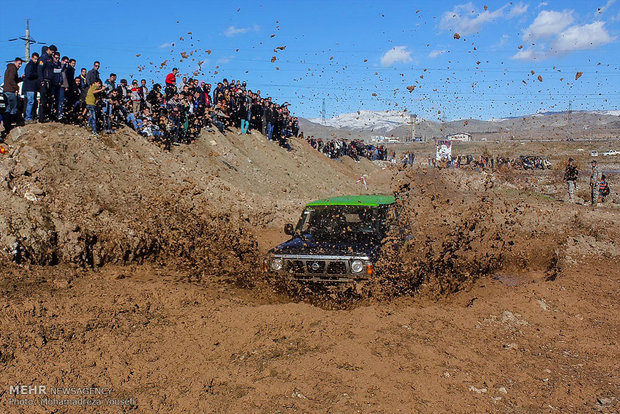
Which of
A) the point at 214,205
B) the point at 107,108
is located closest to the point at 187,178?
the point at 214,205

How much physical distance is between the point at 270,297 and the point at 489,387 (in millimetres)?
3501

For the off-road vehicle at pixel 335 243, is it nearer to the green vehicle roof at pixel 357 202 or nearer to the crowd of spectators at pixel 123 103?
the green vehicle roof at pixel 357 202

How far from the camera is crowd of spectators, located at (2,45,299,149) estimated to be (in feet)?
36.3

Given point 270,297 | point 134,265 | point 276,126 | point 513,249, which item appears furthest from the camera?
point 276,126

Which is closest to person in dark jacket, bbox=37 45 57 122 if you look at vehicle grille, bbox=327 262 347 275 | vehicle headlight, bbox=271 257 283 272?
vehicle headlight, bbox=271 257 283 272

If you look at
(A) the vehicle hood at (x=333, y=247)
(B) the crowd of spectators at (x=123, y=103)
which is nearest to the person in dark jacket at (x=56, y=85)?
(B) the crowd of spectators at (x=123, y=103)

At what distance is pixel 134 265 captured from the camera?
360 inches

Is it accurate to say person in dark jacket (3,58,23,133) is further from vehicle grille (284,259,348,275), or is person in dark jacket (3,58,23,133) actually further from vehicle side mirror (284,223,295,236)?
vehicle grille (284,259,348,275)

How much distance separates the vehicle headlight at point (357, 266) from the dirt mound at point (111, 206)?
2.47 metres

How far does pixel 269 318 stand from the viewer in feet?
19.3

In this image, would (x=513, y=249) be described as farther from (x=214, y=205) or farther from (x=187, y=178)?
(x=187, y=178)

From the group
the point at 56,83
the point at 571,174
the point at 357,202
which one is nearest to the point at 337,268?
the point at 357,202

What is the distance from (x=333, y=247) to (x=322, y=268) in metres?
0.35

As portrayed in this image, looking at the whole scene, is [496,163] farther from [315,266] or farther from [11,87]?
[315,266]
